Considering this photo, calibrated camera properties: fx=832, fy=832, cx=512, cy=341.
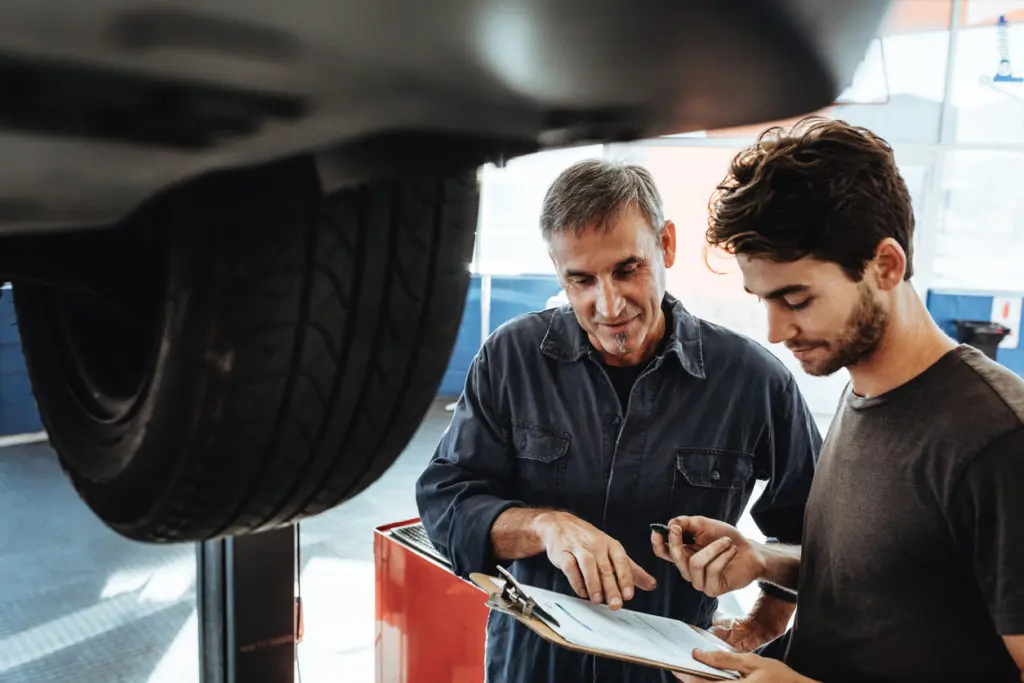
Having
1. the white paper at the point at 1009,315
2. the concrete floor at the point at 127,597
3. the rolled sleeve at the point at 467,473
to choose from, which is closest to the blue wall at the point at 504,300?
the concrete floor at the point at 127,597

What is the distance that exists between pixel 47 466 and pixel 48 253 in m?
3.60

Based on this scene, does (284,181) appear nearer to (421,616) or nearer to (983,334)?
(421,616)

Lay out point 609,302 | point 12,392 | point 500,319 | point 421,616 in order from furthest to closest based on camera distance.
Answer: point 500,319 → point 12,392 → point 421,616 → point 609,302

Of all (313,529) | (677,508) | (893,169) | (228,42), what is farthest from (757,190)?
(313,529)

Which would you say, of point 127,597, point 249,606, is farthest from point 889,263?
point 127,597

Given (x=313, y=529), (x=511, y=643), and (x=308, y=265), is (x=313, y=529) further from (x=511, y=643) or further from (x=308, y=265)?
(x=308, y=265)

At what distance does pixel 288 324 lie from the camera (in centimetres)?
62

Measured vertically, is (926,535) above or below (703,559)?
above

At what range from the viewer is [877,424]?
3.11 feet

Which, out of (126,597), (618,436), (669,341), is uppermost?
(669,341)

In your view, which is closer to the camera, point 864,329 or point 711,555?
point 864,329

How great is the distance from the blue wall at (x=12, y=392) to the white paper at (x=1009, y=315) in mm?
5665

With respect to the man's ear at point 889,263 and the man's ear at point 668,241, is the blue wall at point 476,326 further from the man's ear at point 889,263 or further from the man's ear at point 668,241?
the man's ear at point 889,263

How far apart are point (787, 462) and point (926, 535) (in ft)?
1.40
